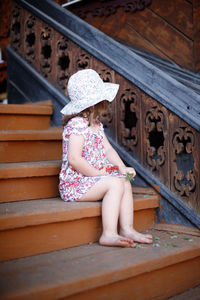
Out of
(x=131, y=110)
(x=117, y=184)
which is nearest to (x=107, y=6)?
(x=131, y=110)

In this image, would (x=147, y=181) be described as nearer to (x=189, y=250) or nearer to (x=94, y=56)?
(x=189, y=250)

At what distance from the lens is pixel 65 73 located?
123 inches

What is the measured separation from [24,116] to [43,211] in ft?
4.32

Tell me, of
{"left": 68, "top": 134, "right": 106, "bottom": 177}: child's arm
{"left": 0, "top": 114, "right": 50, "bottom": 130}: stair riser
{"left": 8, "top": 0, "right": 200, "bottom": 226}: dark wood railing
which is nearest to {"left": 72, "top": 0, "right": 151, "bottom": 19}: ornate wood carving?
{"left": 8, "top": 0, "right": 200, "bottom": 226}: dark wood railing

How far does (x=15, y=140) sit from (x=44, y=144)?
0.80 feet

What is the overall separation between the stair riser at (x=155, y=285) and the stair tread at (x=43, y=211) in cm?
45

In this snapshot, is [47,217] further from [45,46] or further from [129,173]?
[45,46]

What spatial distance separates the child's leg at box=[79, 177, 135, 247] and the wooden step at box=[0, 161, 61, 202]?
11.6 inches

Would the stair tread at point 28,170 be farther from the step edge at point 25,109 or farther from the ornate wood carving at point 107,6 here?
the ornate wood carving at point 107,6

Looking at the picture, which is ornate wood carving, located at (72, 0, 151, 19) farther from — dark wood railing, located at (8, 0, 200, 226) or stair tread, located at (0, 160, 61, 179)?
stair tread, located at (0, 160, 61, 179)

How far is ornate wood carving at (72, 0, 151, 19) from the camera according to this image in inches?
163

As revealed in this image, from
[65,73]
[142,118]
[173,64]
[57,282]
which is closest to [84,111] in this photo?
[142,118]

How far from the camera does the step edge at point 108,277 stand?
1.37 meters

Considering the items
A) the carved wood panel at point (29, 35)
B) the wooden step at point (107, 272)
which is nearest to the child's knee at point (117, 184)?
the wooden step at point (107, 272)
